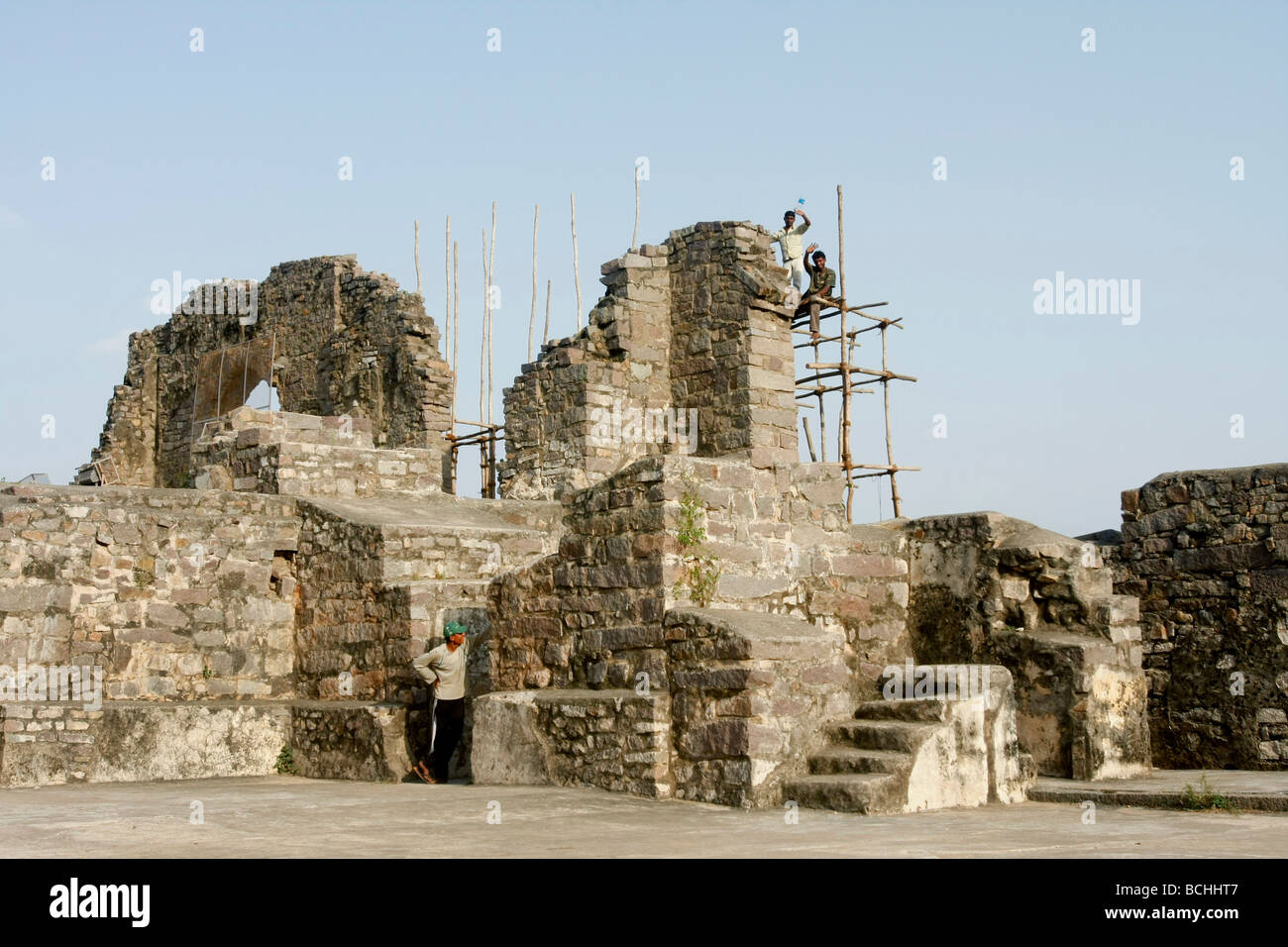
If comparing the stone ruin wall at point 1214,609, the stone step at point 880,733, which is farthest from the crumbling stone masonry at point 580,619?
the stone ruin wall at point 1214,609

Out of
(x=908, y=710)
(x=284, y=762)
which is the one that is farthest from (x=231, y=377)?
(x=908, y=710)

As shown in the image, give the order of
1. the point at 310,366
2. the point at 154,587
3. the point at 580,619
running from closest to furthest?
1. the point at 580,619
2. the point at 154,587
3. the point at 310,366

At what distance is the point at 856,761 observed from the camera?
23.0ft

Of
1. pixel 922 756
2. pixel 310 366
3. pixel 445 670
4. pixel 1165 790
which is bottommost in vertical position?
pixel 1165 790

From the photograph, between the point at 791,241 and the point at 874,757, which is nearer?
the point at 874,757

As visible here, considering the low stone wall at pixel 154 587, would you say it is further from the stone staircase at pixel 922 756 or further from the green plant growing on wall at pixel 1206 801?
the green plant growing on wall at pixel 1206 801

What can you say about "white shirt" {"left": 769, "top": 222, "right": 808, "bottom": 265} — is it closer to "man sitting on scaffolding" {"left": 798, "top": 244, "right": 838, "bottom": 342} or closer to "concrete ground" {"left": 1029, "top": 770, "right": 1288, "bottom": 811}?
"man sitting on scaffolding" {"left": 798, "top": 244, "right": 838, "bottom": 342}

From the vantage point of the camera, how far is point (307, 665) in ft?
37.0

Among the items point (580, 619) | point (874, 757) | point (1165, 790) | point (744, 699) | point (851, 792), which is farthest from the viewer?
point (580, 619)

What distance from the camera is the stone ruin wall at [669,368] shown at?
16.1m

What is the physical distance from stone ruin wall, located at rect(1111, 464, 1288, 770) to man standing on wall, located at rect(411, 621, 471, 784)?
15.8 feet

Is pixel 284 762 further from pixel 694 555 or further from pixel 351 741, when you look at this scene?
pixel 694 555

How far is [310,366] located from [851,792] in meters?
18.4

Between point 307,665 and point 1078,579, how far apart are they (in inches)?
234
